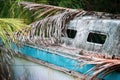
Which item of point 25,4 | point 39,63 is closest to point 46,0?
point 25,4

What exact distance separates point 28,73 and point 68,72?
1.29 m

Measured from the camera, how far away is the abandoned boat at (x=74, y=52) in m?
3.70

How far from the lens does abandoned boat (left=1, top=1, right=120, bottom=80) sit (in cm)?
370

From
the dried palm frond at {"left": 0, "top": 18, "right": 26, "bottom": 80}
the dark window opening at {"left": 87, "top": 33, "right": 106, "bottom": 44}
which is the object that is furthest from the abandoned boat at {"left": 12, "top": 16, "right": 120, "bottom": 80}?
the dried palm frond at {"left": 0, "top": 18, "right": 26, "bottom": 80}

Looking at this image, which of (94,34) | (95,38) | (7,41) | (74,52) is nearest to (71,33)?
(95,38)

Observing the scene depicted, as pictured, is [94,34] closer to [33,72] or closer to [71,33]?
[71,33]

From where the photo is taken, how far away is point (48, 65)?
4828mm

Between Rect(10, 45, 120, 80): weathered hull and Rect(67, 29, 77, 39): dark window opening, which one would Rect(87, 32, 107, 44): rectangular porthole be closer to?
Rect(67, 29, 77, 39): dark window opening

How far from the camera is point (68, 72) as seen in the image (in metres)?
4.36

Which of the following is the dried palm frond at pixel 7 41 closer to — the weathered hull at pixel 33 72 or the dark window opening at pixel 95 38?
the weathered hull at pixel 33 72

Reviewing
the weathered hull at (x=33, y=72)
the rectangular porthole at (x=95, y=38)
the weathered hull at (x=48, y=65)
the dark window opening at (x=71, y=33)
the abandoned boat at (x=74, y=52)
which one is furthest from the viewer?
the dark window opening at (x=71, y=33)

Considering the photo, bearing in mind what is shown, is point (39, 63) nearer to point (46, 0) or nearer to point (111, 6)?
point (46, 0)

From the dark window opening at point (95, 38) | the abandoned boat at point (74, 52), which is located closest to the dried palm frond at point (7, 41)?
the abandoned boat at point (74, 52)

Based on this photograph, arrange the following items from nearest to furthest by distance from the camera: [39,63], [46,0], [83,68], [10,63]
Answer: [83,68]
[39,63]
[10,63]
[46,0]
